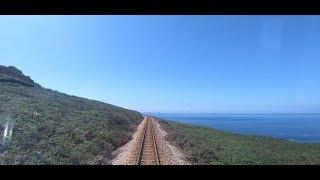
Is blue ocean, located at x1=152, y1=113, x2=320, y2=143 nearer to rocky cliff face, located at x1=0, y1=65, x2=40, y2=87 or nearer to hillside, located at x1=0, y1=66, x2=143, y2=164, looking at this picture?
hillside, located at x1=0, y1=66, x2=143, y2=164

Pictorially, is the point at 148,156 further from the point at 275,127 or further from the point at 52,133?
the point at 275,127

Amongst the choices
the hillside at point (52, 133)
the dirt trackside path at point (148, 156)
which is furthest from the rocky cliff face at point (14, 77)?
the dirt trackside path at point (148, 156)

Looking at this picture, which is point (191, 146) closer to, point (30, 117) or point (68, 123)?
point (68, 123)

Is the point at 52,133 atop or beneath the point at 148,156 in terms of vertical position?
atop

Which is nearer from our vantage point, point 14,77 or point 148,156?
point 148,156

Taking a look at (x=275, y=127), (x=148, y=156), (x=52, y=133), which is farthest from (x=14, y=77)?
(x=275, y=127)
